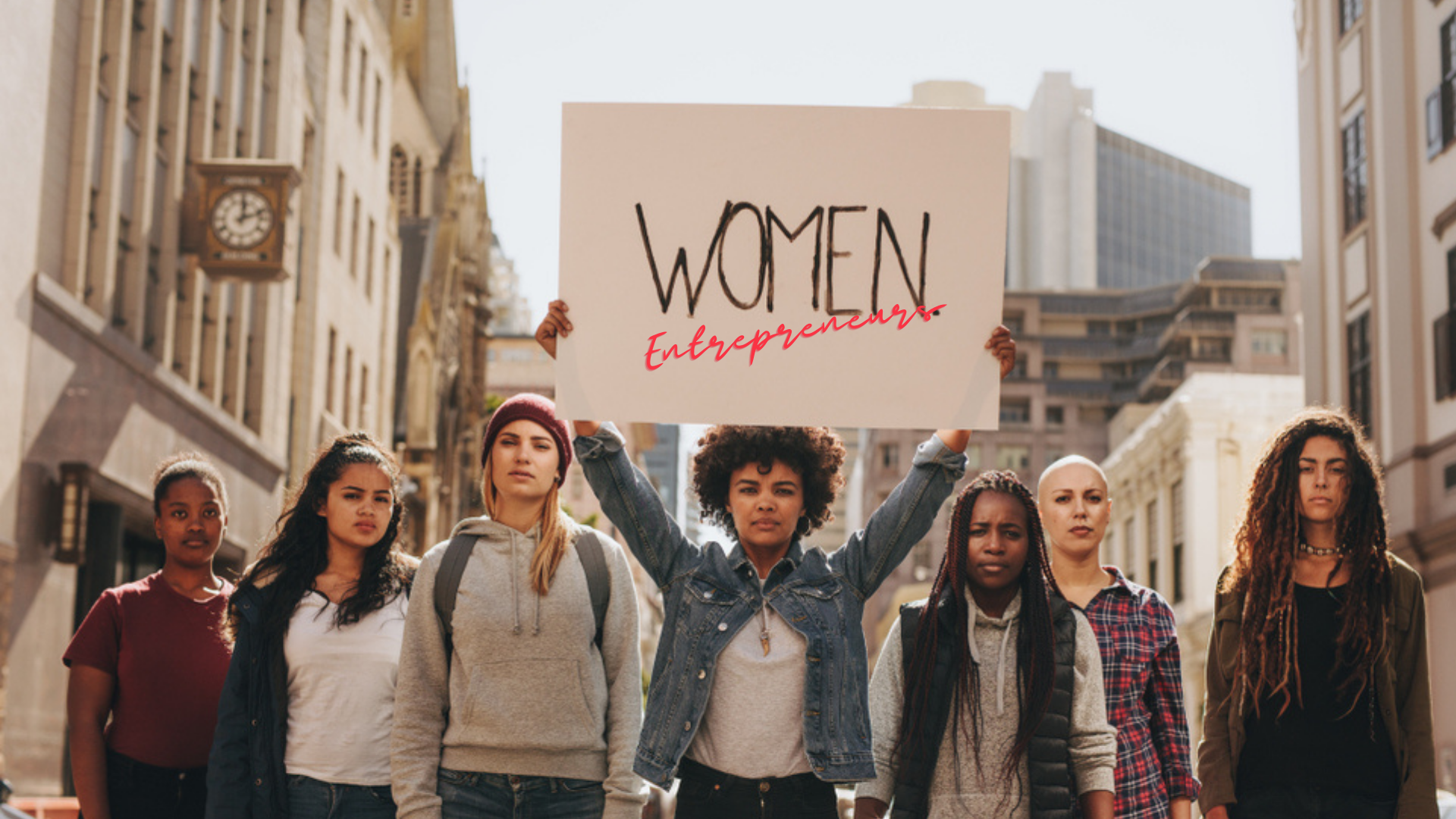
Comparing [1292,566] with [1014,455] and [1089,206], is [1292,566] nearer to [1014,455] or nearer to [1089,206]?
[1014,455]

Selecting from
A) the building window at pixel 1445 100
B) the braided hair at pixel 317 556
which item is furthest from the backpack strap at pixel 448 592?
the building window at pixel 1445 100

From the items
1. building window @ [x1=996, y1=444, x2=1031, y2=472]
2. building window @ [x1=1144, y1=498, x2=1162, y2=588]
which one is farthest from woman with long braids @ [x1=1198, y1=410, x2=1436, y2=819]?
building window @ [x1=996, y1=444, x2=1031, y2=472]

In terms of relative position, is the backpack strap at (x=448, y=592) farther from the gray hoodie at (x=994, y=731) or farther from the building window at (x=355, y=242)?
the building window at (x=355, y=242)

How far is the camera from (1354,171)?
26.5 m

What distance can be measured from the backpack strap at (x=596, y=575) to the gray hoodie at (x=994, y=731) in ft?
2.98

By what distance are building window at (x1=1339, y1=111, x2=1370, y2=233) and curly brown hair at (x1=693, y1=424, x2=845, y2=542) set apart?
884 inches

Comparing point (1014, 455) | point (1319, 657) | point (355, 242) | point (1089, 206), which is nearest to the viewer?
point (1319, 657)

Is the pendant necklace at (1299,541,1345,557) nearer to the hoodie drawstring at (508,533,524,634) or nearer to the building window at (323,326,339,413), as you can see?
the hoodie drawstring at (508,533,524,634)

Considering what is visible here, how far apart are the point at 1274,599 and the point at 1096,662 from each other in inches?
29.3

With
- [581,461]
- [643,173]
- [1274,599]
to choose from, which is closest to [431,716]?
[581,461]

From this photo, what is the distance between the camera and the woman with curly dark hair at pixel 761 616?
4871 millimetres

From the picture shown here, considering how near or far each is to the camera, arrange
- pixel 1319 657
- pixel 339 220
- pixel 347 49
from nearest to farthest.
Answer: pixel 1319 657
pixel 339 220
pixel 347 49

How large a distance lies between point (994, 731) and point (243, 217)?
1832 centimetres

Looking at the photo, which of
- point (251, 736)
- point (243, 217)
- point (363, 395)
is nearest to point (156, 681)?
point (251, 736)
